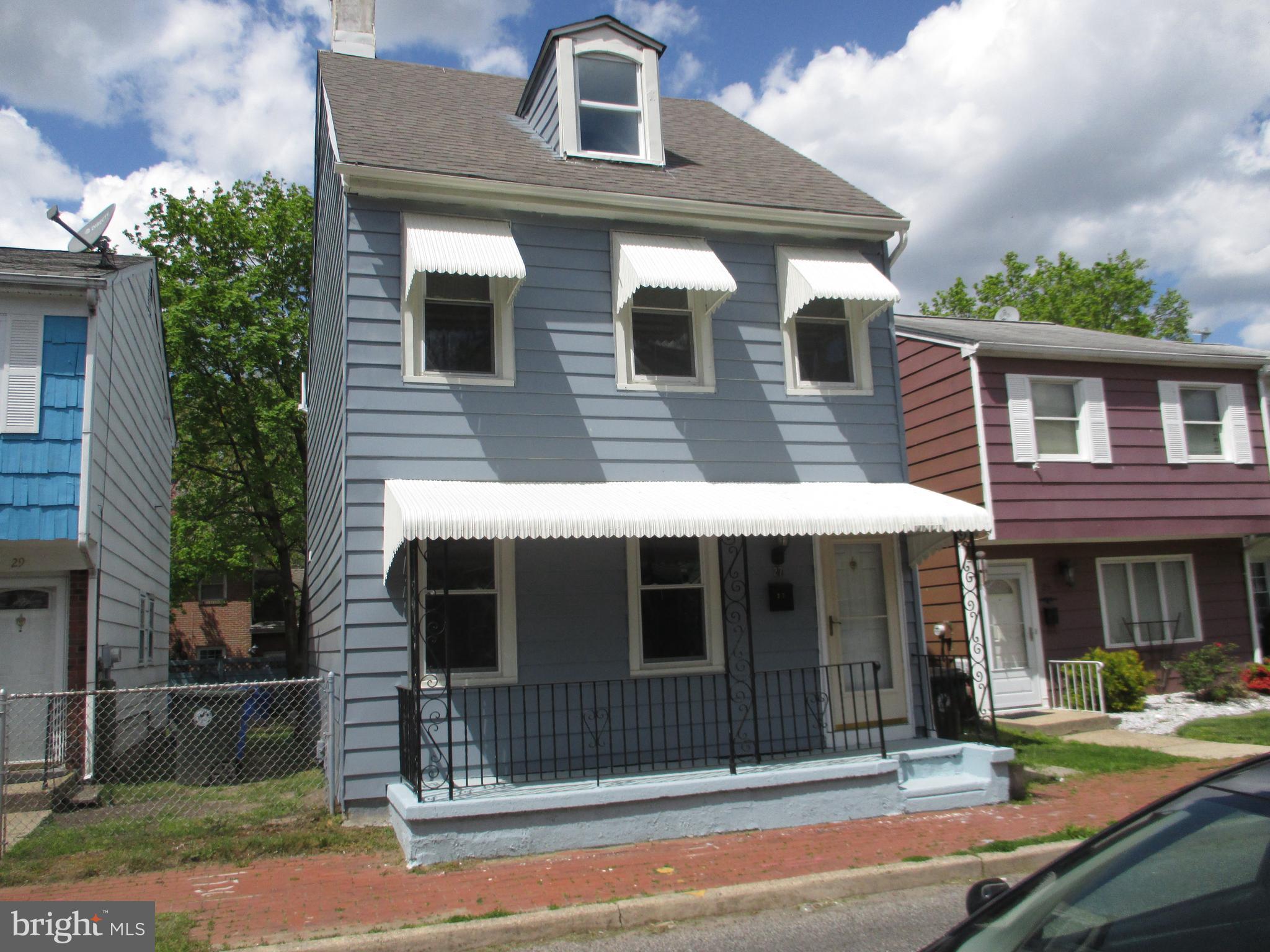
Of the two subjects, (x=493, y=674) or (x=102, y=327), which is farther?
(x=102, y=327)

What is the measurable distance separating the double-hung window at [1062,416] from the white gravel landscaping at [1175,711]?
3.63m

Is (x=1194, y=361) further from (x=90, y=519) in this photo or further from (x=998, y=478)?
(x=90, y=519)

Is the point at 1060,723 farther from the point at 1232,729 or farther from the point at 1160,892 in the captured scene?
the point at 1160,892

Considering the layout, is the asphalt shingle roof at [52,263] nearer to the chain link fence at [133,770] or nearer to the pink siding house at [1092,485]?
the chain link fence at [133,770]

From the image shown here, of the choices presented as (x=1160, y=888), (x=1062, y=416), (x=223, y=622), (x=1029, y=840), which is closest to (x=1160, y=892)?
(x=1160, y=888)

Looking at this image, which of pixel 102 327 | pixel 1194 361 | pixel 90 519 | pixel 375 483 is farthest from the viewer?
pixel 1194 361

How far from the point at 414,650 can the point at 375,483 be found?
1684mm

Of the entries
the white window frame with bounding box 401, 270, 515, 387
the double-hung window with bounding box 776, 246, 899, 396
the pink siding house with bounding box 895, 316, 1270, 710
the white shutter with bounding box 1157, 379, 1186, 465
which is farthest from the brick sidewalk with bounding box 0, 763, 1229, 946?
the white shutter with bounding box 1157, 379, 1186, 465

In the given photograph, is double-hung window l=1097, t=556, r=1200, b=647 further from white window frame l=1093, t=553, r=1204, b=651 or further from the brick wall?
the brick wall

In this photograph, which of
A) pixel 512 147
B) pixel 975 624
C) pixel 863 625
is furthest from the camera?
pixel 975 624

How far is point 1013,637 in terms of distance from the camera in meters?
13.4

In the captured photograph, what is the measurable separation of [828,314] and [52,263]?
887 centimetres

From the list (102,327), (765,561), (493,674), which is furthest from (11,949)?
(102,327)

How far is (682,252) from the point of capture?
9.04 metres
